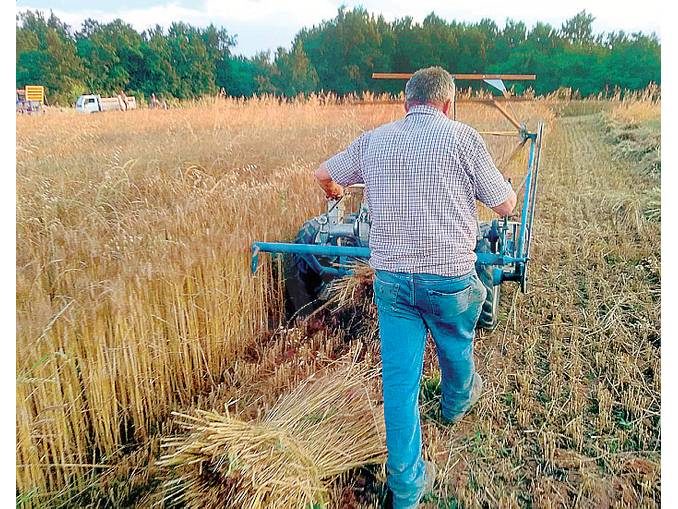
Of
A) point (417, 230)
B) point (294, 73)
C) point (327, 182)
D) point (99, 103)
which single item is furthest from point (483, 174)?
point (99, 103)

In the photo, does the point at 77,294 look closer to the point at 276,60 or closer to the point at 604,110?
the point at 276,60

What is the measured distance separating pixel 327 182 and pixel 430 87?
1.55 ft

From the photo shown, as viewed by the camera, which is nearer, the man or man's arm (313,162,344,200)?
the man

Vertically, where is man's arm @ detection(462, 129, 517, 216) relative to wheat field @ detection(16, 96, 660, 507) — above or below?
above

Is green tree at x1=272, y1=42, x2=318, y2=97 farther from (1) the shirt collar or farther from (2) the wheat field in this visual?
(1) the shirt collar

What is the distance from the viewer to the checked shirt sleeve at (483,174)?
176 centimetres

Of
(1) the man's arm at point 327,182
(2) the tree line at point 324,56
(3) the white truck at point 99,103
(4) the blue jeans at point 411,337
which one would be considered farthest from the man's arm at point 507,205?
(3) the white truck at point 99,103

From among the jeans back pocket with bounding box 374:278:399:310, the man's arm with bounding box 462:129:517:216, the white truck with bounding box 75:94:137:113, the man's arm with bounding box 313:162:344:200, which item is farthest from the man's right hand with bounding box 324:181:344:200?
the white truck with bounding box 75:94:137:113

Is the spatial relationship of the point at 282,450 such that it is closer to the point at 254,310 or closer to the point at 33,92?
the point at 254,310

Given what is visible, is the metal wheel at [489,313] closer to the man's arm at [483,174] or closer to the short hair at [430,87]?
the man's arm at [483,174]

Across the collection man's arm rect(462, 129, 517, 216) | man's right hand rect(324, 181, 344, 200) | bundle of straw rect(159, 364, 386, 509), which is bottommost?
bundle of straw rect(159, 364, 386, 509)

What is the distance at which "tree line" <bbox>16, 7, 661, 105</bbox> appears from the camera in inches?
93.6

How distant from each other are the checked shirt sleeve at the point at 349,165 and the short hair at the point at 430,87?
0.65ft

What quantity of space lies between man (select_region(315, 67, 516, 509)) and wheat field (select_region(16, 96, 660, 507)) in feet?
1.19
